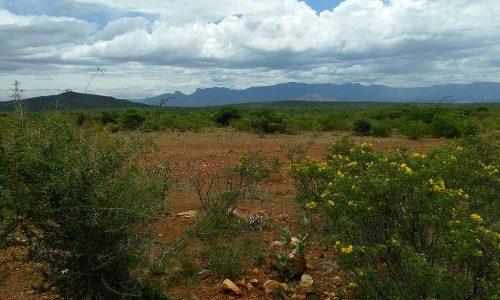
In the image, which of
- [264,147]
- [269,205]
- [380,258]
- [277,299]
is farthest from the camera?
[264,147]

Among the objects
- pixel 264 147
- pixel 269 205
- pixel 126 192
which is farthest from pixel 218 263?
pixel 264 147

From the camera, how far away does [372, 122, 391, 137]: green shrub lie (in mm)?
22016

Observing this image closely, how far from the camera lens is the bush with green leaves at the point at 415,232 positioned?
11.8 feet

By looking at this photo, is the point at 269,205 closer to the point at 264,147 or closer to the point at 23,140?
the point at 23,140

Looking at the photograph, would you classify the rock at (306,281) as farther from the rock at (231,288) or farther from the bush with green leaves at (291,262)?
the rock at (231,288)

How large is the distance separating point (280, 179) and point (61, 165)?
7.62 metres

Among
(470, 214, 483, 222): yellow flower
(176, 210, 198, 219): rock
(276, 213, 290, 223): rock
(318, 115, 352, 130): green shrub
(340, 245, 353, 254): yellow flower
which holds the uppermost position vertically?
(470, 214, 483, 222): yellow flower

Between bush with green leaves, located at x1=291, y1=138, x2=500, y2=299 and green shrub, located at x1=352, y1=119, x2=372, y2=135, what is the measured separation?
18111mm

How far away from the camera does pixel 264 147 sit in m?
16.9

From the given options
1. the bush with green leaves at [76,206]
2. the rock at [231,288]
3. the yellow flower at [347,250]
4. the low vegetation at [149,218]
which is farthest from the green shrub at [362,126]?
the yellow flower at [347,250]

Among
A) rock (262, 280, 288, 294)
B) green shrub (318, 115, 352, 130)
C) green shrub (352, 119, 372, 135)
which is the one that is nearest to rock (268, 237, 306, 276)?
rock (262, 280, 288, 294)

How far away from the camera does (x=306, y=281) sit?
564cm

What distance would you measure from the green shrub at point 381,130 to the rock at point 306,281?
56.3 ft

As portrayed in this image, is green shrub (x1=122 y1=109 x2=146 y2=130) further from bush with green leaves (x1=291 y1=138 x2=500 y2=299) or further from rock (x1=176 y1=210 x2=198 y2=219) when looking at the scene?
bush with green leaves (x1=291 y1=138 x2=500 y2=299)
